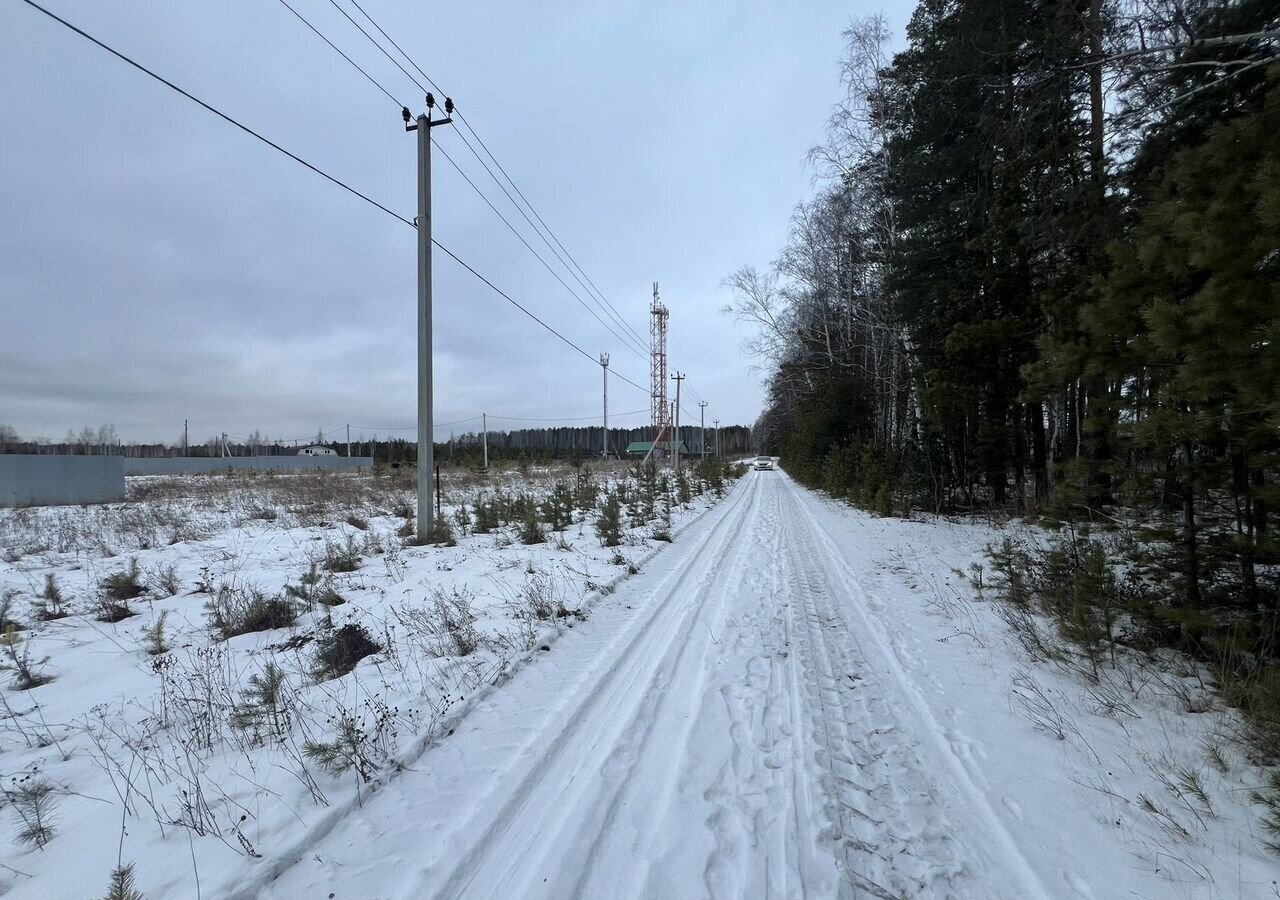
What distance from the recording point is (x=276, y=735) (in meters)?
3.23

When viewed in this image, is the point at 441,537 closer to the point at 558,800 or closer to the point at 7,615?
the point at 7,615

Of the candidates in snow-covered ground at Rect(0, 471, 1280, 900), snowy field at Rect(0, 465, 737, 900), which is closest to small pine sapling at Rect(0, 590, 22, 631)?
snowy field at Rect(0, 465, 737, 900)

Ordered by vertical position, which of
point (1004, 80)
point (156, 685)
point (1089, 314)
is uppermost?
point (1004, 80)

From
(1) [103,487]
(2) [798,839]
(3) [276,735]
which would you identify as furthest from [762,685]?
(1) [103,487]

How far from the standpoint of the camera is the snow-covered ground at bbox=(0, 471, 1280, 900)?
2.16m

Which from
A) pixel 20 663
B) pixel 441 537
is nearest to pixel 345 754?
pixel 20 663

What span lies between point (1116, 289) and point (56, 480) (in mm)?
32338

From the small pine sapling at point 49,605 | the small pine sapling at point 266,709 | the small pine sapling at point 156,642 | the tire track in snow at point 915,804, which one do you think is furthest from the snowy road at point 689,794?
the small pine sapling at point 49,605

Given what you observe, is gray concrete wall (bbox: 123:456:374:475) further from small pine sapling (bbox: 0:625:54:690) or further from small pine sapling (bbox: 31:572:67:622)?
small pine sapling (bbox: 0:625:54:690)

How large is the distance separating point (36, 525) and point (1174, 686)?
20.9 metres

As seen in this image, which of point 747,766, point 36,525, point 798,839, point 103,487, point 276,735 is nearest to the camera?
point 798,839

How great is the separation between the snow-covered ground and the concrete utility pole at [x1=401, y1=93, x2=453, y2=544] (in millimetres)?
4833

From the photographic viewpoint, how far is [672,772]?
2.87 meters

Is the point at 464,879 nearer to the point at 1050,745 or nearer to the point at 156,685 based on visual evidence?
the point at 1050,745
